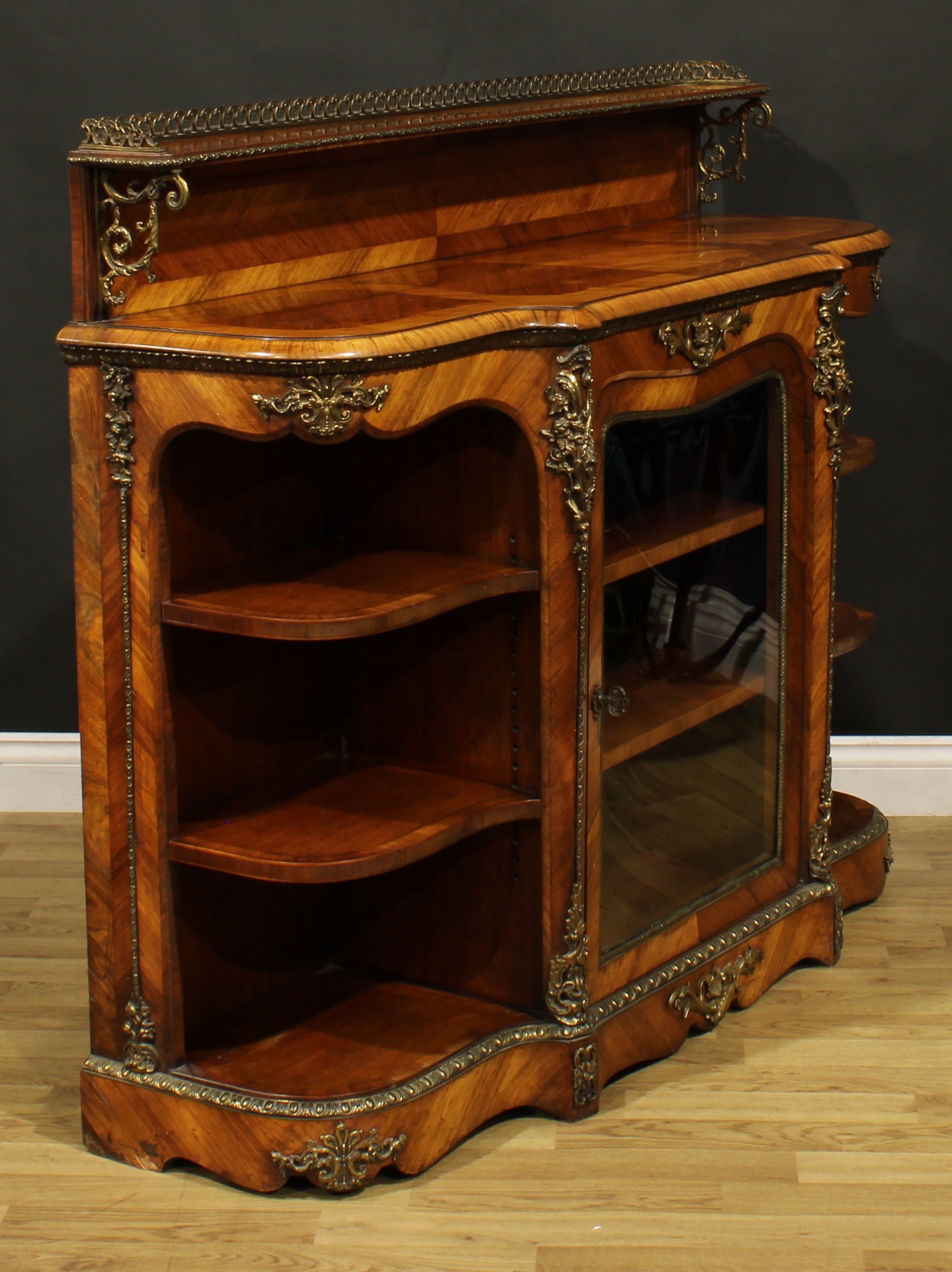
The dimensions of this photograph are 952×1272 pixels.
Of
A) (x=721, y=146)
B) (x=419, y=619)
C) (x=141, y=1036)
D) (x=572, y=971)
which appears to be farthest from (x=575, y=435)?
(x=721, y=146)

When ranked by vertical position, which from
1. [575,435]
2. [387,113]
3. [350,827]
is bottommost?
[350,827]

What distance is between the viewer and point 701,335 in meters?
2.79

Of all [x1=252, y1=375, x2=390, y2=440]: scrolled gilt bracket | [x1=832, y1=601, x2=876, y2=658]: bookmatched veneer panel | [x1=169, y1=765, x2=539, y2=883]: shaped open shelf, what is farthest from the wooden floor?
[x1=252, y1=375, x2=390, y2=440]: scrolled gilt bracket

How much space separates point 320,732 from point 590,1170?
80 centimetres

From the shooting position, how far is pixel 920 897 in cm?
360

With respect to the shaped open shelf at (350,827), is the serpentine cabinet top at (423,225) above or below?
above

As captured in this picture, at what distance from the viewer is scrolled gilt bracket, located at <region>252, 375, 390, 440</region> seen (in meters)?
2.33

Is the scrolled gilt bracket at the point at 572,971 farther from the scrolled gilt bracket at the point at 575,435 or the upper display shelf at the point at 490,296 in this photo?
the upper display shelf at the point at 490,296

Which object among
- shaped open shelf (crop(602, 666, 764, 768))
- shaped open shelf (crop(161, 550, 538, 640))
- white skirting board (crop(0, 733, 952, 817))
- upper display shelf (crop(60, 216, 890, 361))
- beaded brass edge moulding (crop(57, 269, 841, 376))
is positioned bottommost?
white skirting board (crop(0, 733, 952, 817))

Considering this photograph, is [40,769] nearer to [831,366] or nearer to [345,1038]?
[345,1038]

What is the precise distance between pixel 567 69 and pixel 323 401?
1673mm

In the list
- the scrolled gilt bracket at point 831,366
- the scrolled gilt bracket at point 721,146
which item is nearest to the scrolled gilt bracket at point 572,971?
the scrolled gilt bracket at point 831,366

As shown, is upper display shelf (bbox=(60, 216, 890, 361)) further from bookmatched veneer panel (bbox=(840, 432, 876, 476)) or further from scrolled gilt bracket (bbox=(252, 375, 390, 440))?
bookmatched veneer panel (bbox=(840, 432, 876, 476))

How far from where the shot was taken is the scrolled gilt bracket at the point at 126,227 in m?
2.45
